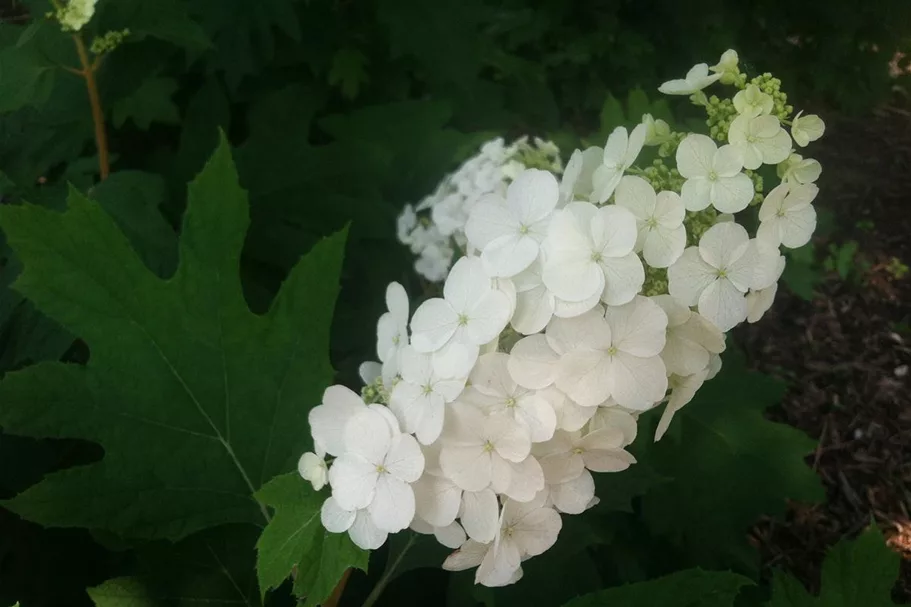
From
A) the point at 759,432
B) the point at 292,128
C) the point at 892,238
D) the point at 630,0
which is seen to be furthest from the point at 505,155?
the point at 892,238

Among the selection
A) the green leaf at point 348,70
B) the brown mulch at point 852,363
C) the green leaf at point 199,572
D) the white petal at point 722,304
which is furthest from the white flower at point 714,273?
the brown mulch at point 852,363

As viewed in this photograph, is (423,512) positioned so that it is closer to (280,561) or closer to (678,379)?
(280,561)

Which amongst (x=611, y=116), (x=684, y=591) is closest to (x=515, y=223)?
(x=684, y=591)

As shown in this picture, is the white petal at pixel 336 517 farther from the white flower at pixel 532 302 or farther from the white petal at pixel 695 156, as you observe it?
the white petal at pixel 695 156

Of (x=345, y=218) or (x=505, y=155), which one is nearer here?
(x=505, y=155)

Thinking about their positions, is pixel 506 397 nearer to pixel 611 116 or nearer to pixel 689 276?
pixel 689 276

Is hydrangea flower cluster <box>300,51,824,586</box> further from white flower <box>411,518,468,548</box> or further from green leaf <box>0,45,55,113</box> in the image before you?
green leaf <box>0,45,55,113</box>
